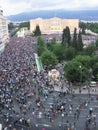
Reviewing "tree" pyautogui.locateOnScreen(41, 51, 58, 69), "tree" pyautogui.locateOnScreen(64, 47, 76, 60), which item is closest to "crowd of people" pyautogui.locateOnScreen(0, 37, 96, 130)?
"tree" pyautogui.locateOnScreen(41, 51, 58, 69)

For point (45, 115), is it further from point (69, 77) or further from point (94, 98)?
point (69, 77)

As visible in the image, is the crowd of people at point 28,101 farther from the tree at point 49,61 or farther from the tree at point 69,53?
the tree at point 69,53

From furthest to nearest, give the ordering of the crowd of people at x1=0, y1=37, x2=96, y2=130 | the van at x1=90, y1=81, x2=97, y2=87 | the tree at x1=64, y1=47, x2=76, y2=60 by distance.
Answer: the tree at x1=64, y1=47, x2=76, y2=60
the van at x1=90, y1=81, x2=97, y2=87
the crowd of people at x1=0, y1=37, x2=96, y2=130

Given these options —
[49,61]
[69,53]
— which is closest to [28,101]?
[49,61]

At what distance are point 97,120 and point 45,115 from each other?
15.2 feet

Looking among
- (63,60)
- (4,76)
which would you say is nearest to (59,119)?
(4,76)

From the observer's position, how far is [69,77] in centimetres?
4797

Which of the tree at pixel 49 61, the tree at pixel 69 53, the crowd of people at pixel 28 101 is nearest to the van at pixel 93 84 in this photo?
the crowd of people at pixel 28 101

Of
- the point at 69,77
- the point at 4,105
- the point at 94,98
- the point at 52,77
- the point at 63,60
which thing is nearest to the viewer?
the point at 4,105

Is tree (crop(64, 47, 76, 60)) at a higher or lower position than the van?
lower

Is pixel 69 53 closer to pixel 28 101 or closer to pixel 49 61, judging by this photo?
pixel 49 61

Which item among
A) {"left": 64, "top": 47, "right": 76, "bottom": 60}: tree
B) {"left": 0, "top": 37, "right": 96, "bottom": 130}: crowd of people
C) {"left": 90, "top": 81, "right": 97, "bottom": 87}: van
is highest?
{"left": 0, "top": 37, "right": 96, "bottom": 130}: crowd of people

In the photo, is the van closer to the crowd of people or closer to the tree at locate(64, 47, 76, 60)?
the crowd of people

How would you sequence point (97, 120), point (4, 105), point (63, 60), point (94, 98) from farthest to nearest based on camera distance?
point (63, 60)
point (94, 98)
point (4, 105)
point (97, 120)
